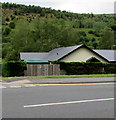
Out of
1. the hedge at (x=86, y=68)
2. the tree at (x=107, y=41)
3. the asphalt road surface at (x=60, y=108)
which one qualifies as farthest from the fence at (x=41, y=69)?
the tree at (x=107, y=41)

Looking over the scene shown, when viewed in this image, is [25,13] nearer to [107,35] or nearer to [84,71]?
[107,35]

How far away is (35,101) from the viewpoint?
31.3 ft

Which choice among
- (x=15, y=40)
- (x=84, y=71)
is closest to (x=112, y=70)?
(x=84, y=71)

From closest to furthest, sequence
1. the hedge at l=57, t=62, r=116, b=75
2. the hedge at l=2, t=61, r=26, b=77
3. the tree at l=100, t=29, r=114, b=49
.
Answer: the hedge at l=2, t=61, r=26, b=77 → the hedge at l=57, t=62, r=116, b=75 → the tree at l=100, t=29, r=114, b=49

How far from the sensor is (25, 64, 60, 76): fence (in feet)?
91.4

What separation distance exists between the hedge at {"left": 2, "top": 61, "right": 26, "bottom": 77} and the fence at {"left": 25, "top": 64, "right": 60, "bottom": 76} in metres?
0.69

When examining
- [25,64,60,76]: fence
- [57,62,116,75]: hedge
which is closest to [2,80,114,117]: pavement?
[25,64,60,76]: fence

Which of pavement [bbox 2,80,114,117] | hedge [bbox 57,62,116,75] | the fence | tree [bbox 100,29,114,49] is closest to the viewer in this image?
pavement [bbox 2,80,114,117]

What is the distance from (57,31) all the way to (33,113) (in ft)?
191

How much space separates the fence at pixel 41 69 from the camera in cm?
2786

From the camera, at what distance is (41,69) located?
28531 millimetres

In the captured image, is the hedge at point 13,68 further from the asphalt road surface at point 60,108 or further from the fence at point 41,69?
the asphalt road surface at point 60,108

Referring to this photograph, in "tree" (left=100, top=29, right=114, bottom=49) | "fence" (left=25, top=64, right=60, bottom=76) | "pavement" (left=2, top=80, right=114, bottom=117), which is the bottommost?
"pavement" (left=2, top=80, right=114, bottom=117)

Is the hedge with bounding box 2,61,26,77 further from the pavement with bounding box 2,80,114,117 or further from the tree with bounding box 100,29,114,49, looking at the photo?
the tree with bounding box 100,29,114,49
